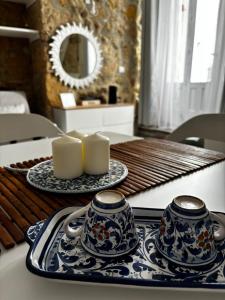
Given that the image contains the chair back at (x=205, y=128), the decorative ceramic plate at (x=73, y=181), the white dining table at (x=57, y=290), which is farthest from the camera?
the chair back at (x=205, y=128)

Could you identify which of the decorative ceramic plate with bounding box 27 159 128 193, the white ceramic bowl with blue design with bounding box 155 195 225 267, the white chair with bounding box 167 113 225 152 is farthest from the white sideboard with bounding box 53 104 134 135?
the white ceramic bowl with blue design with bounding box 155 195 225 267

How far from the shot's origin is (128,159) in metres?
0.96

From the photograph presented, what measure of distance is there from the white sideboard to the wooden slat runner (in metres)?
1.68

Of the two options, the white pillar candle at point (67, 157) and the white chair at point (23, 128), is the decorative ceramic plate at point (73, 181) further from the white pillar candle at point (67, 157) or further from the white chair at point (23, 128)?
the white chair at point (23, 128)

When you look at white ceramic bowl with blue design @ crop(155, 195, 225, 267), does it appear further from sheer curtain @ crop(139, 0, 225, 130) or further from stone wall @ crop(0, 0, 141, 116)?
stone wall @ crop(0, 0, 141, 116)

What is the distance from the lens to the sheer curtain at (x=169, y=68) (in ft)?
8.61

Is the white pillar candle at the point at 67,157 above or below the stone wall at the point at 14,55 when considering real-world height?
below

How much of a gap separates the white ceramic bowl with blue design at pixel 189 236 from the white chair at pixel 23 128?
1082 millimetres

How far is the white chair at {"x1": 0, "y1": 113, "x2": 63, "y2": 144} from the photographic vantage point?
52.9 inches

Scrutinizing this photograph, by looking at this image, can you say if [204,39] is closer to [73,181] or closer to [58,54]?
[58,54]

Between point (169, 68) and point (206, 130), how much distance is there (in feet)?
6.14

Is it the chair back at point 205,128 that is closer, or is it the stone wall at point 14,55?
the chair back at point 205,128

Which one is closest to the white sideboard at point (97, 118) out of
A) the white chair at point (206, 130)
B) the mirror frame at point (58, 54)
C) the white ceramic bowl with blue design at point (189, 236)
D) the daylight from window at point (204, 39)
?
the mirror frame at point (58, 54)

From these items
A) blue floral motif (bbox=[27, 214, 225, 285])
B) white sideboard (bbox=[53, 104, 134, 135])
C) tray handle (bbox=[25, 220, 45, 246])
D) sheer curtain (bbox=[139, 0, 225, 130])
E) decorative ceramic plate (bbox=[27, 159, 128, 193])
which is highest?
sheer curtain (bbox=[139, 0, 225, 130])
